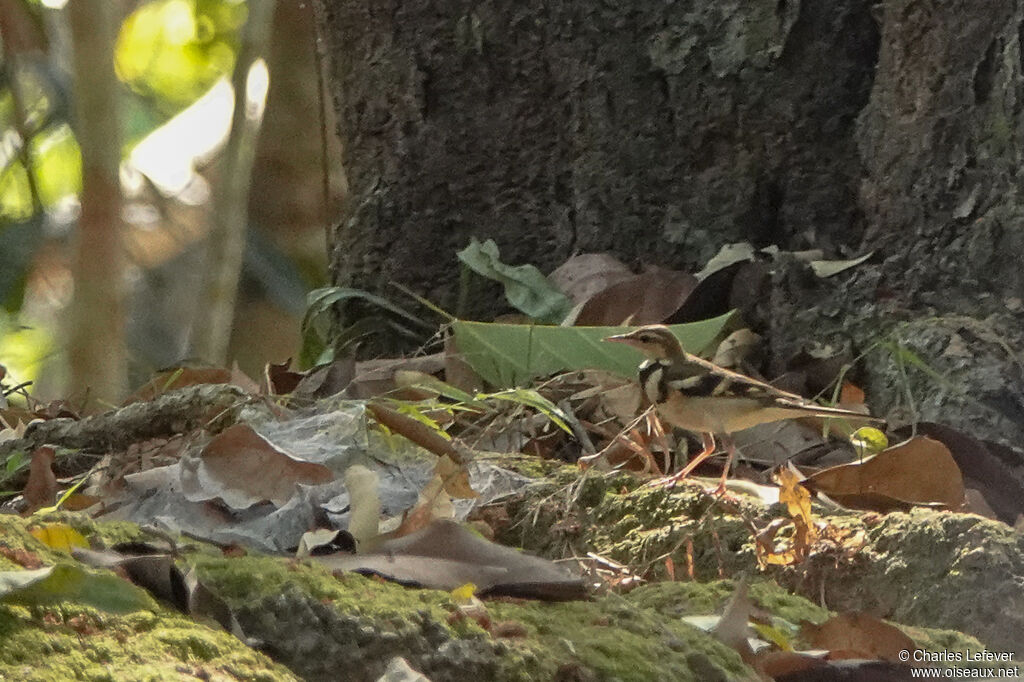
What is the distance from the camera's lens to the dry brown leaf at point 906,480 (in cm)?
253

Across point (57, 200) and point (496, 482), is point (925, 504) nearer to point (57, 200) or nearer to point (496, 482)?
point (496, 482)

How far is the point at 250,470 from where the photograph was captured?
8.50 feet

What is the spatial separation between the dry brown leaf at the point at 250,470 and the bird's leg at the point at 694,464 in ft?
2.13

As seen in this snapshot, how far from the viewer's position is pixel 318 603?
1506 mm

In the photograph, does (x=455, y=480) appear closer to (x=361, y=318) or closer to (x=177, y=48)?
(x=361, y=318)

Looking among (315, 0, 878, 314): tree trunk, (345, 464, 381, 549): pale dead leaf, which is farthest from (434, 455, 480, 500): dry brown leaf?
(315, 0, 878, 314): tree trunk

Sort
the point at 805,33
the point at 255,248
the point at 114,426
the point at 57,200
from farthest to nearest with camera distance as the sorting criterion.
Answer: the point at 57,200, the point at 255,248, the point at 805,33, the point at 114,426

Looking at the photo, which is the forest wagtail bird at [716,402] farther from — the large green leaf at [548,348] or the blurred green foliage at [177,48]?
the blurred green foliage at [177,48]

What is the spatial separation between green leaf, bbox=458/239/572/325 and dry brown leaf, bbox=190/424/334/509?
118 cm

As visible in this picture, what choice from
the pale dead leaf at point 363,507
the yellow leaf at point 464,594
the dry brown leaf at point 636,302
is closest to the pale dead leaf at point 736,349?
the dry brown leaf at point 636,302

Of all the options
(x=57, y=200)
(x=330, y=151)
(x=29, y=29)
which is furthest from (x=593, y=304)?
(x=57, y=200)

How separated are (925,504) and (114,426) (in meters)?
1.79

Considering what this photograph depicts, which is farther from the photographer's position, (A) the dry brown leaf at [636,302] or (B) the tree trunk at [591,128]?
(B) the tree trunk at [591,128]

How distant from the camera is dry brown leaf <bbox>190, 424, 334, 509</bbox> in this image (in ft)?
8.26
